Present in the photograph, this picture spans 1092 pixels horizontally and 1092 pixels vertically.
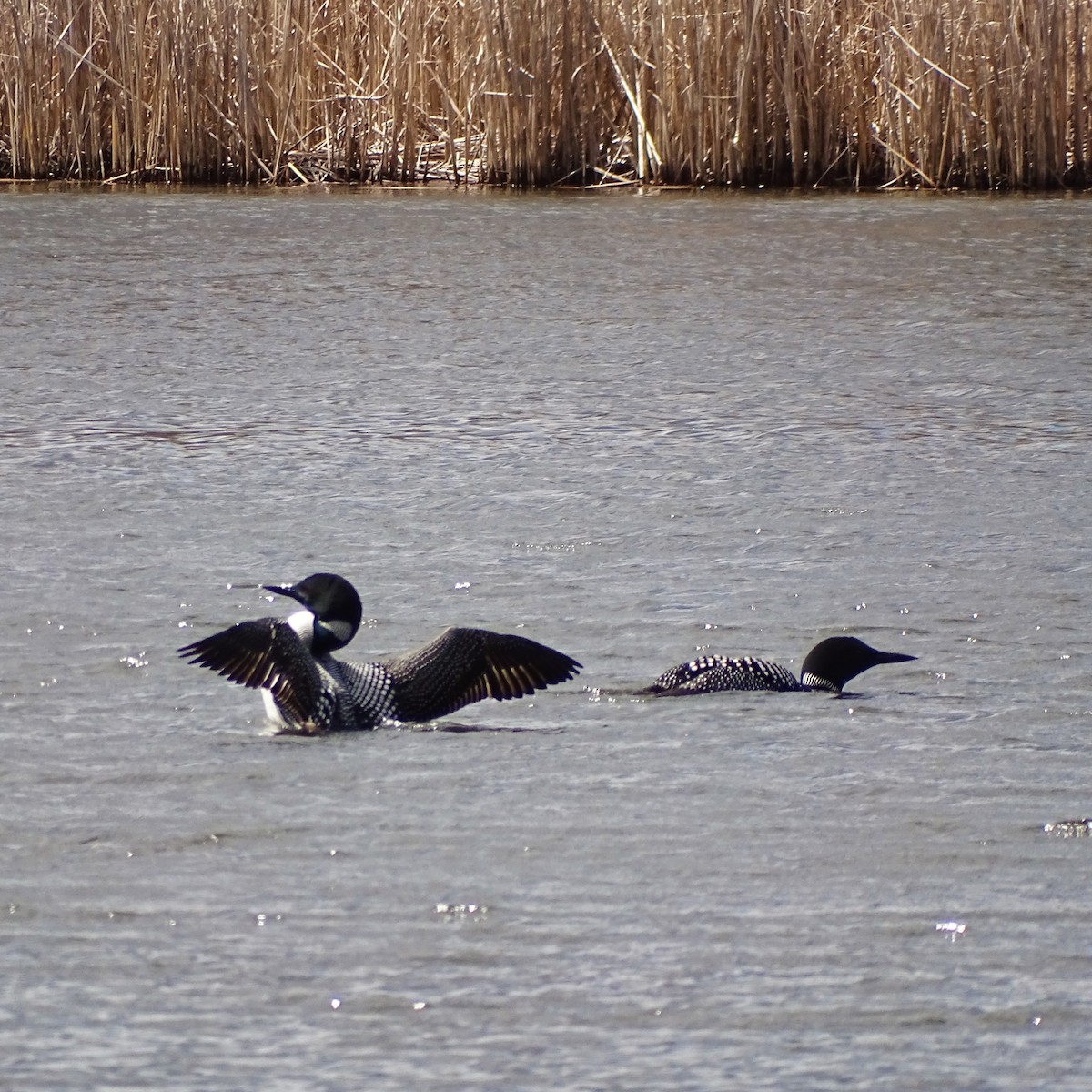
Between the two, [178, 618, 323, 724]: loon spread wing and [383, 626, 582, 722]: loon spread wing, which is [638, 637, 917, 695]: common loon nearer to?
[383, 626, 582, 722]: loon spread wing

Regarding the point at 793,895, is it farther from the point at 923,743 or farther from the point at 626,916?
the point at 923,743

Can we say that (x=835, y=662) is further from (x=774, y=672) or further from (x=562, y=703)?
(x=562, y=703)

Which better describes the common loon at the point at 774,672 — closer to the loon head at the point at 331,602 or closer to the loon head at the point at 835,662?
the loon head at the point at 835,662

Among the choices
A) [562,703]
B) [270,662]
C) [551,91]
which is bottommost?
[562,703]

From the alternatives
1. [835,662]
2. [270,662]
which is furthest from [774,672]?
[270,662]

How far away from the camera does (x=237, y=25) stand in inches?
487

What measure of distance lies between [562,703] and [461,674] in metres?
0.23

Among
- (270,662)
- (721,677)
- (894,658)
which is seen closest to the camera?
(270,662)

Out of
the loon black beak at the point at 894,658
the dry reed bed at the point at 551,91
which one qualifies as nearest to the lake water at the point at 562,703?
the loon black beak at the point at 894,658

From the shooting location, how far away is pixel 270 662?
3684 millimetres

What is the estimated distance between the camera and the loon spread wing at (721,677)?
379 centimetres

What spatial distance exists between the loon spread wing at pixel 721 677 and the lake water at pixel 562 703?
60 millimetres

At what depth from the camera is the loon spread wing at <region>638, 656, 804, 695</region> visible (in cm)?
379

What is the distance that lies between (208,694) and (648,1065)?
177 centimetres
